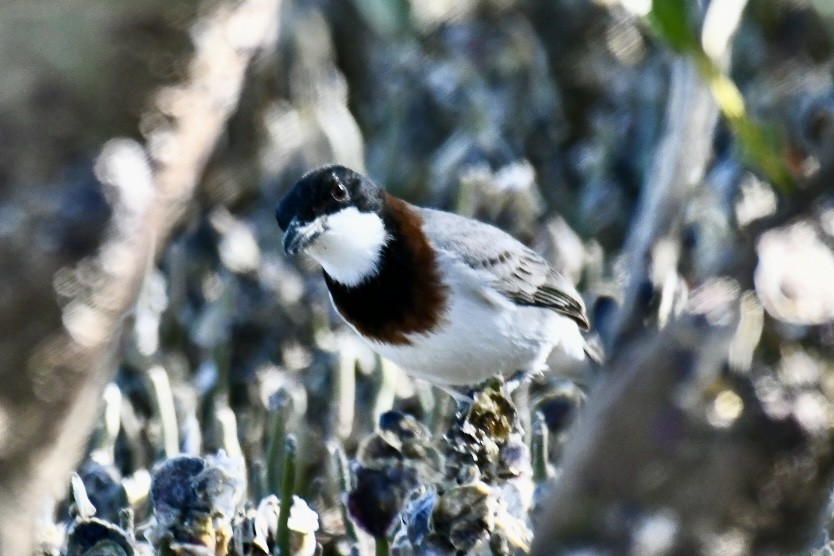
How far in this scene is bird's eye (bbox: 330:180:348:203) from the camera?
2611 millimetres

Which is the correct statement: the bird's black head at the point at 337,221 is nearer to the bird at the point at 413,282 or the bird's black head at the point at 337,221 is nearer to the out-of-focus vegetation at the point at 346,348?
the bird at the point at 413,282

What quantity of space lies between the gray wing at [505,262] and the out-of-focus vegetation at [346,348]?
0.22m

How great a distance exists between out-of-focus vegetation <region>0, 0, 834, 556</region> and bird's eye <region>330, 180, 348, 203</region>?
375 mm

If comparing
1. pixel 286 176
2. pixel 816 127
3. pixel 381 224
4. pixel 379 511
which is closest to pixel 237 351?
pixel 286 176

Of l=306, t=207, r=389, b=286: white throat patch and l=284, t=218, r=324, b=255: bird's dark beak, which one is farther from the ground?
l=284, t=218, r=324, b=255: bird's dark beak

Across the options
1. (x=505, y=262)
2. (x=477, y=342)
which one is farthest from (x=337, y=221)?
(x=505, y=262)

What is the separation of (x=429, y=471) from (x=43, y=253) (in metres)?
0.88

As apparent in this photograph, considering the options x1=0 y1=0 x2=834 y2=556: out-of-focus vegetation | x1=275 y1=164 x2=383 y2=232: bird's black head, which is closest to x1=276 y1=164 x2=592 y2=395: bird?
x1=275 y1=164 x2=383 y2=232: bird's black head

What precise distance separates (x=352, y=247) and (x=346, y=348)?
65cm

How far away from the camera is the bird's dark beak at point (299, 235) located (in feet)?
8.07

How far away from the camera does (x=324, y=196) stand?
102 inches

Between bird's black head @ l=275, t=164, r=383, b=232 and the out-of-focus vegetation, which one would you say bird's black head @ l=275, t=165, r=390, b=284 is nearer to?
bird's black head @ l=275, t=164, r=383, b=232

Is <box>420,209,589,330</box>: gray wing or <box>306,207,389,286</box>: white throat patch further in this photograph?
<box>420,209,589,330</box>: gray wing

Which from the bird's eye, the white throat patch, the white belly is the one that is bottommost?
the white belly
